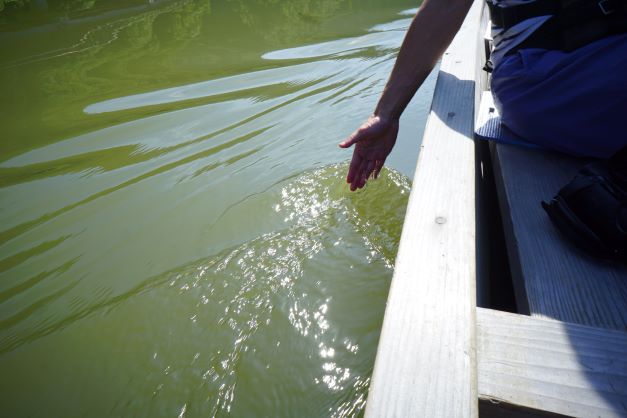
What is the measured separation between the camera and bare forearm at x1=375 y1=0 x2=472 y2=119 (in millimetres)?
1344

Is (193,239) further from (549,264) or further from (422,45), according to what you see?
(549,264)

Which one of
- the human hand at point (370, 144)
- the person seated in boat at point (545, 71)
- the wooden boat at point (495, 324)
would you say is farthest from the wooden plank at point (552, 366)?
the human hand at point (370, 144)

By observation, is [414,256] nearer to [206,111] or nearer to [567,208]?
[567,208]

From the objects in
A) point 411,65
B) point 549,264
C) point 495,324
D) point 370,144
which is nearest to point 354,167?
point 370,144

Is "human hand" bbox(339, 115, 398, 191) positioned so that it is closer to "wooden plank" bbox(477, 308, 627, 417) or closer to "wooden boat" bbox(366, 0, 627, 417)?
"wooden boat" bbox(366, 0, 627, 417)

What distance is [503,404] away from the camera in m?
0.63

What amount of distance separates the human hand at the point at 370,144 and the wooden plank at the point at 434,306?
271 millimetres

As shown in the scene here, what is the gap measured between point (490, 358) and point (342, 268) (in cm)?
124

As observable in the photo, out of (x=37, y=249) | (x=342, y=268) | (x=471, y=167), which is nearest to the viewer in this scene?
(x=471, y=167)

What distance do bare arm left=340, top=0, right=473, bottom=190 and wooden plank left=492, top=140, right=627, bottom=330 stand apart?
1.64 ft

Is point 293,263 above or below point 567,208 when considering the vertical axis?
below

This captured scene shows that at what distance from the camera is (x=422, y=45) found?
1.40 meters

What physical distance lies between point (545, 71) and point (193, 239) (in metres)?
1.87

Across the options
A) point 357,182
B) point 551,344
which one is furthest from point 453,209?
point 357,182
